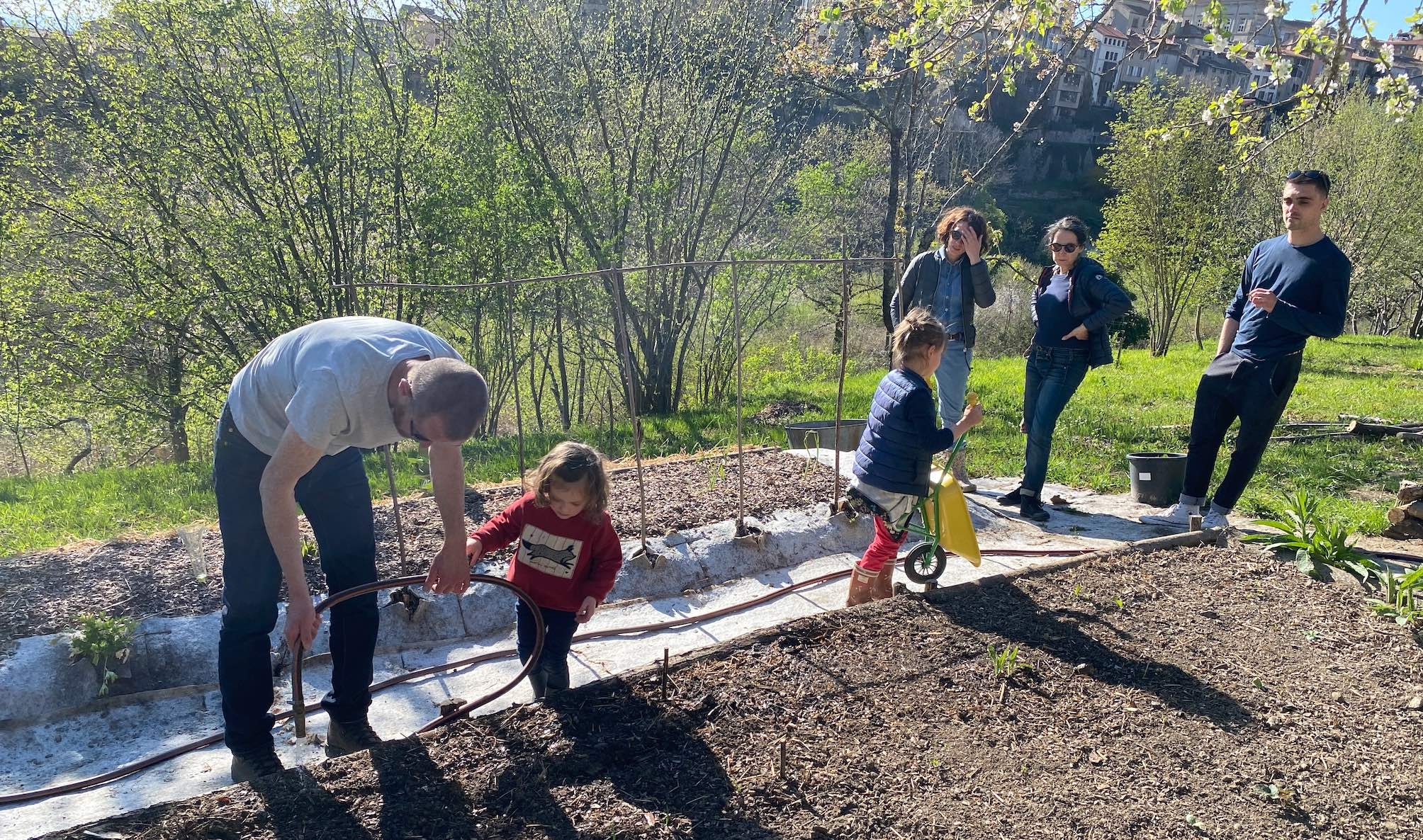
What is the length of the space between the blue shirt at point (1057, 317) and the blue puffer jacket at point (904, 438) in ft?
5.40

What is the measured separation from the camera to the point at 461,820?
2057 millimetres

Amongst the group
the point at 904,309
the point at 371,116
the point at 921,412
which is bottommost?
the point at 921,412

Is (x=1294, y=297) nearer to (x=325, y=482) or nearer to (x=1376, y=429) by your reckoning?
(x=1376, y=429)

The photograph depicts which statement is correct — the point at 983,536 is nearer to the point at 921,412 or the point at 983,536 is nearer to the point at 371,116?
the point at 921,412

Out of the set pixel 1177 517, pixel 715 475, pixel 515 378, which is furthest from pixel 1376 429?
pixel 515 378

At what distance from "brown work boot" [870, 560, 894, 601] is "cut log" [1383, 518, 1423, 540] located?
2.98m

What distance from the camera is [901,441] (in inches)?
130

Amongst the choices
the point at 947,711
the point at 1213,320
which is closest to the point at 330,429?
the point at 947,711

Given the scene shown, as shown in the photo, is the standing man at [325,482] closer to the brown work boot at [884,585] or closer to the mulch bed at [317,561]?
the mulch bed at [317,561]

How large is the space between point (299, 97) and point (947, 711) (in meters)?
8.99

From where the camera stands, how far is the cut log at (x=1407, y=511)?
428 cm

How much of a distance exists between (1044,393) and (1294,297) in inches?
49.0

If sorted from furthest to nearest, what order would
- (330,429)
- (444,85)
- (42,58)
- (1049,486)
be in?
1. (444,85)
2. (42,58)
3. (1049,486)
4. (330,429)

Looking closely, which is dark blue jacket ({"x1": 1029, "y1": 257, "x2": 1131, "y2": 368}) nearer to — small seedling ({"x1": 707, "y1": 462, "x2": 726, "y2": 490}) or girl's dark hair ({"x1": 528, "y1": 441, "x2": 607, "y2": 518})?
small seedling ({"x1": 707, "y1": 462, "x2": 726, "y2": 490})
